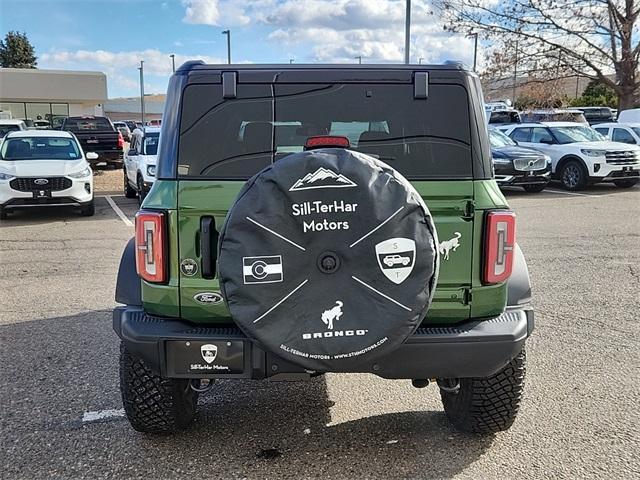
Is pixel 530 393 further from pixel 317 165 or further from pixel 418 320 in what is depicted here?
pixel 317 165

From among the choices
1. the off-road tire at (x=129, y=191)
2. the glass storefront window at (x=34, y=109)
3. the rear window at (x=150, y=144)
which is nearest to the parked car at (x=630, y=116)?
the rear window at (x=150, y=144)

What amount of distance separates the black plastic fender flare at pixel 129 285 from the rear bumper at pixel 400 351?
25 centimetres

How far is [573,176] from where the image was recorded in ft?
53.6

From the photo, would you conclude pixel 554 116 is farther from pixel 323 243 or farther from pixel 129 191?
pixel 323 243

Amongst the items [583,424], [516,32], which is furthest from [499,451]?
[516,32]

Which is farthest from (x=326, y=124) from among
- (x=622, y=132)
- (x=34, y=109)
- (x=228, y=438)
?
(x=34, y=109)

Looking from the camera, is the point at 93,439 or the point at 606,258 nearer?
the point at 93,439

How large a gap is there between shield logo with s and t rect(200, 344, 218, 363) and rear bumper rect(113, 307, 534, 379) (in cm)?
3

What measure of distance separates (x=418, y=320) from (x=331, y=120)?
116 centimetres

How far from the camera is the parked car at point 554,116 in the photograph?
2766 centimetres

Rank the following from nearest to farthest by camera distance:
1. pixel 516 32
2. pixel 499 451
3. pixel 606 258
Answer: pixel 499 451 < pixel 606 258 < pixel 516 32

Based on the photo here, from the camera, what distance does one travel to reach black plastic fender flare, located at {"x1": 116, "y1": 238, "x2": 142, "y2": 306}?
329 cm

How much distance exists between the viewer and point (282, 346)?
2.61 metres

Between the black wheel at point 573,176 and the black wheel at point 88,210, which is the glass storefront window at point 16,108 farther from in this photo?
the black wheel at point 573,176
